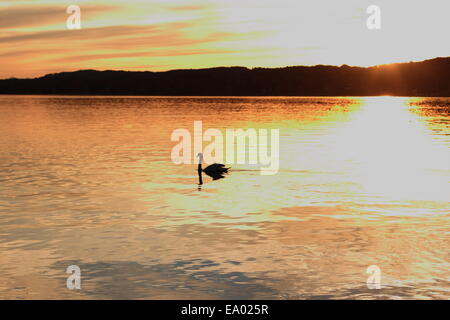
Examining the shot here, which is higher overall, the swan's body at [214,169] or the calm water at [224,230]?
the swan's body at [214,169]

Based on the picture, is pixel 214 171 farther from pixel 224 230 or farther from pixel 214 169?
pixel 224 230

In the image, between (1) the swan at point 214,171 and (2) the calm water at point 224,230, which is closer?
(2) the calm water at point 224,230

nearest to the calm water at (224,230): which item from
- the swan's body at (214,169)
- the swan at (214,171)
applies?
the swan at (214,171)

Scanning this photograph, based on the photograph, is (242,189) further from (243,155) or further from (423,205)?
(243,155)

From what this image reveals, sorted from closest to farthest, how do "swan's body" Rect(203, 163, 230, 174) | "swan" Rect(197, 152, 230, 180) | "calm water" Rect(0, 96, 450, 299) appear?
"calm water" Rect(0, 96, 450, 299), "swan" Rect(197, 152, 230, 180), "swan's body" Rect(203, 163, 230, 174)

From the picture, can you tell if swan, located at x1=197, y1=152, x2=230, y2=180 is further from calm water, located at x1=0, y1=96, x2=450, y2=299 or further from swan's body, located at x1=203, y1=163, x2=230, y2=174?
calm water, located at x1=0, y1=96, x2=450, y2=299

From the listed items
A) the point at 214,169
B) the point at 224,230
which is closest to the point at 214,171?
the point at 214,169

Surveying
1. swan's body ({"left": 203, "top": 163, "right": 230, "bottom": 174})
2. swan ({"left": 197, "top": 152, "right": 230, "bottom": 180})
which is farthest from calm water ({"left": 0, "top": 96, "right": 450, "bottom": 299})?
swan's body ({"left": 203, "top": 163, "right": 230, "bottom": 174})

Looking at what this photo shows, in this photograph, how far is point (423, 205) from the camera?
25.4 m

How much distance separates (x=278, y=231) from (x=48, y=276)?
27.4ft

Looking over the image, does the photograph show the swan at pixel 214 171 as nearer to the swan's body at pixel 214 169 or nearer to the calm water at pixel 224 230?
the swan's body at pixel 214 169

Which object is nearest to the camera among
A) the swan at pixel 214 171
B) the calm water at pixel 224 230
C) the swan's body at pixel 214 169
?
the calm water at pixel 224 230
